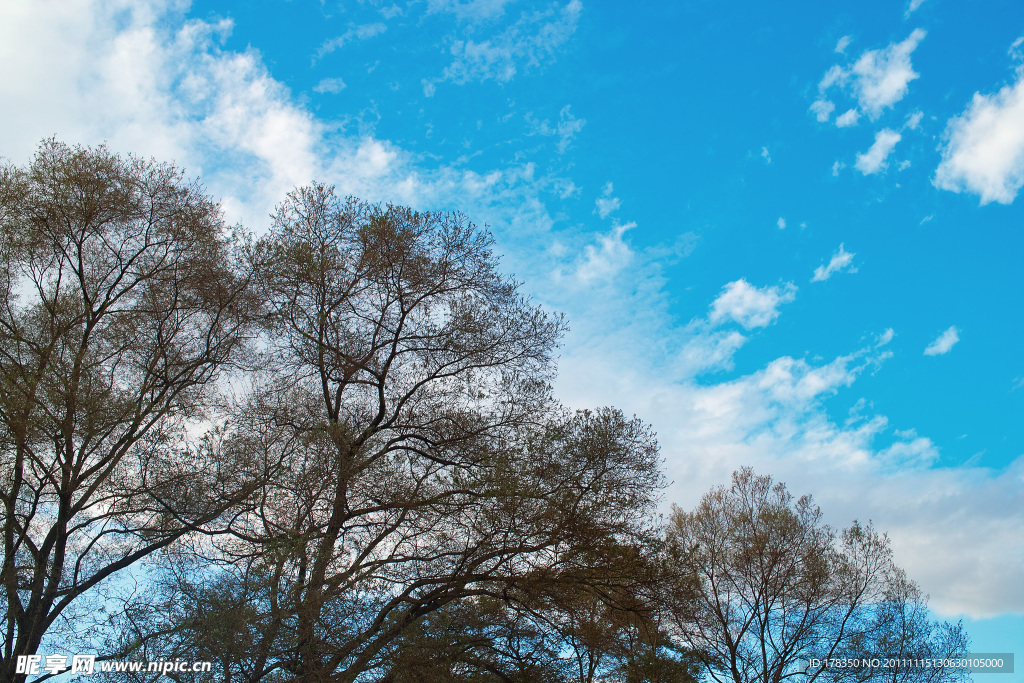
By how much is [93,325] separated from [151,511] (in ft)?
15.2

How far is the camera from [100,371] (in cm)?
1533

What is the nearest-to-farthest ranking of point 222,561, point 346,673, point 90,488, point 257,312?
point 346,673 → point 222,561 → point 90,488 → point 257,312

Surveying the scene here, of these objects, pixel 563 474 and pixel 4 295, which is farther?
pixel 4 295

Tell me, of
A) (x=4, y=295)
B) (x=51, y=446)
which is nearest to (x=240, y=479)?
(x=51, y=446)

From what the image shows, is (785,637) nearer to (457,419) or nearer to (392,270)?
(457,419)

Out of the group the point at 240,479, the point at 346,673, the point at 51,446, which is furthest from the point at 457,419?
the point at 51,446

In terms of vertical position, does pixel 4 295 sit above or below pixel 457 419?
above

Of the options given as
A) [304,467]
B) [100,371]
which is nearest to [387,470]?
[304,467]

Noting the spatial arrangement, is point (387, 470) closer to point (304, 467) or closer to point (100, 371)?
point (304, 467)

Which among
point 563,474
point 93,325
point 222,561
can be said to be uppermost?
point 93,325

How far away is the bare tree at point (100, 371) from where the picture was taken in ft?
43.0

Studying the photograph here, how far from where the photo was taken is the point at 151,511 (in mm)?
13609

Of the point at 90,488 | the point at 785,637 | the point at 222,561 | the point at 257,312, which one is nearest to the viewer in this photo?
the point at 222,561

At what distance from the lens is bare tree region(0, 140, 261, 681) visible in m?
13.1
